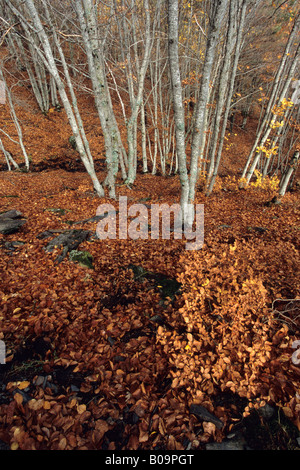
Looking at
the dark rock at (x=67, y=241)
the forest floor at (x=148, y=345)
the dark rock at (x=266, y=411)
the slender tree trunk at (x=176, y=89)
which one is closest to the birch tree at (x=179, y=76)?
the slender tree trunk at (x=176, y=89)

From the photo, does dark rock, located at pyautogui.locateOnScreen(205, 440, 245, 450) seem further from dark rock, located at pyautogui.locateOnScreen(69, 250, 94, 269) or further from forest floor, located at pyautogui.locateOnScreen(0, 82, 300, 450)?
dark rock, located at pyautogui.locateOnScreen(69, 250, 94, 269)

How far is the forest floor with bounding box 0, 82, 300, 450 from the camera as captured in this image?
95.8 inches

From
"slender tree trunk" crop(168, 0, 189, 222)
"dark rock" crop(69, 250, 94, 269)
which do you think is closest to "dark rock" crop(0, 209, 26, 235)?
"dark rock" crop(69, 250, 94, 269)

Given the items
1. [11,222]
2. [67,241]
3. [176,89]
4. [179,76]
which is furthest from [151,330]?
[179,76]

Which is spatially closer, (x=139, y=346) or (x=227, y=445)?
(x=227, y=445)

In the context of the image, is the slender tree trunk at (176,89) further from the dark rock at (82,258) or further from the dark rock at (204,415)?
the dark rock at (204,415)

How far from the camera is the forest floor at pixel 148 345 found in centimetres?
243

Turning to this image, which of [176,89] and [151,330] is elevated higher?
[176,89]

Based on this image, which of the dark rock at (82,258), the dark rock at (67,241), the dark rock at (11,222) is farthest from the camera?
the dark rock at (11,222)

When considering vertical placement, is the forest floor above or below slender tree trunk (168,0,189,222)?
below

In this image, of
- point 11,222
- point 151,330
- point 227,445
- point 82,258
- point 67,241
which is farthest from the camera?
point 11,222

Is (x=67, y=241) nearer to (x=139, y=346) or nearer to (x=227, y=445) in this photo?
(x=139, y=346)

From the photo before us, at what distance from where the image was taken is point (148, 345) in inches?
138
